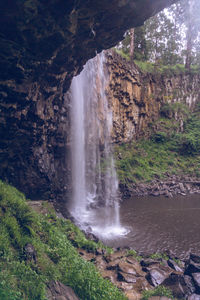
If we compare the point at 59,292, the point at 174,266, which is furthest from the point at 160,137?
the point at 59,292

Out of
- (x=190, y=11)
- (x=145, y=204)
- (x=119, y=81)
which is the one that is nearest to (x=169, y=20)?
(x=190, y=11)

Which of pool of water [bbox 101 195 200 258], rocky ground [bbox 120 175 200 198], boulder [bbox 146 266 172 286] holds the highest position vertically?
rocky ground [bbox 120 175 200 198]

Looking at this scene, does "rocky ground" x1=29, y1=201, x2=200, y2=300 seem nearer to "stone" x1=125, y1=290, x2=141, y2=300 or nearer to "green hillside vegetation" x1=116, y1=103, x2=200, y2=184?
"stone" x1=125, y1=290, x2=141, y2=300

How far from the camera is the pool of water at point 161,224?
9711mm

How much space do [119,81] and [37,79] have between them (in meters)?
14.4

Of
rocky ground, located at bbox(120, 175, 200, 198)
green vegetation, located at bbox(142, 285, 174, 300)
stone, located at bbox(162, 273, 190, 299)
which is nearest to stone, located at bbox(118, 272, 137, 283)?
green vegetation, located at bbox(142, 285, 174, 300)

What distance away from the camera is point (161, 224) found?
12.1 m

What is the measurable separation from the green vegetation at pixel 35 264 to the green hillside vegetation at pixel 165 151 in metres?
12.7

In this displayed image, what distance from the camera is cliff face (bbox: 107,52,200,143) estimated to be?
2159 cm

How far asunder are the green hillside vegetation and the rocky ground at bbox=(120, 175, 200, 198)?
55cm

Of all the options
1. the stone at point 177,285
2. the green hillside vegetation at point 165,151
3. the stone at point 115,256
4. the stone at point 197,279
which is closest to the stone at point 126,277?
the stone at point 177,285

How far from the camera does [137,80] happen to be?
2366 centimetres

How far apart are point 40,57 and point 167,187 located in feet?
49.6

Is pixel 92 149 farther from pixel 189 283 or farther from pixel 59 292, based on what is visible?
pixel 59 292
